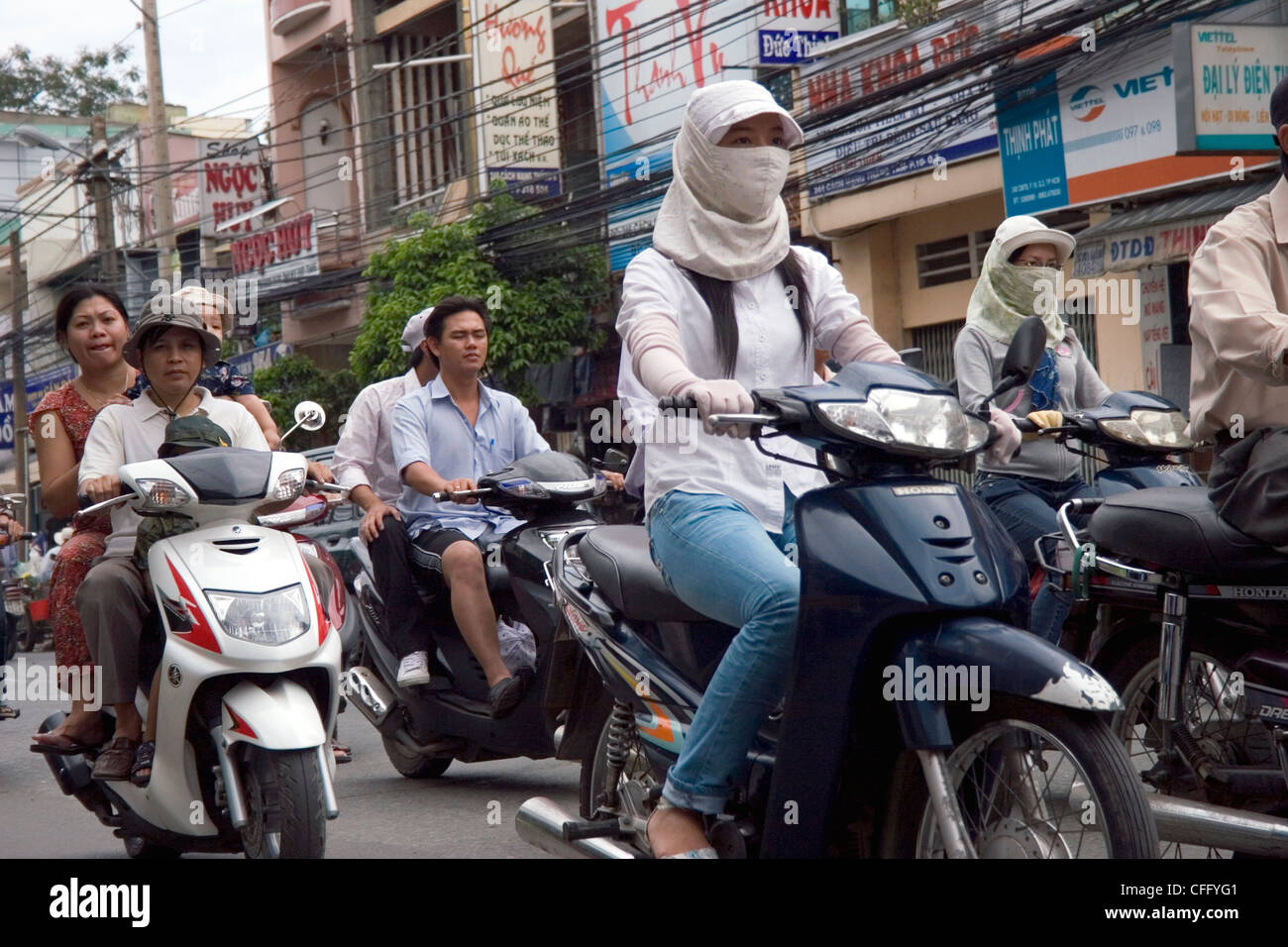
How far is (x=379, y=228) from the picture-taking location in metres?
26.7

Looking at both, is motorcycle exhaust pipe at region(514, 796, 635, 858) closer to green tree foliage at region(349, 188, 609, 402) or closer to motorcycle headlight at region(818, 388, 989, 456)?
motorcycle headlight at region(818, 388, 989, 456)

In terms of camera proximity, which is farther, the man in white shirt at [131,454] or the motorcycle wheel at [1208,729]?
the man in white shirt at [131,454]

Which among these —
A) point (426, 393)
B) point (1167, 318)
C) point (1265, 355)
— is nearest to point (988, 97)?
point (1167, 318)

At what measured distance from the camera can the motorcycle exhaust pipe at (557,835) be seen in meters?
3.54

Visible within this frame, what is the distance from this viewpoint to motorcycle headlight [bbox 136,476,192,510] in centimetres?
415

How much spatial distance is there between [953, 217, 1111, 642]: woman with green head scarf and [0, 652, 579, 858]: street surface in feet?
6.07

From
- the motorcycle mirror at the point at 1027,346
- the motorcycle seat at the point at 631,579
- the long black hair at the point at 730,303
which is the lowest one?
the motorcycle seat at the point at 631,579

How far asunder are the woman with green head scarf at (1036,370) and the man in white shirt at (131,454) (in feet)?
8.20

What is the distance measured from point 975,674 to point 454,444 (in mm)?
3801

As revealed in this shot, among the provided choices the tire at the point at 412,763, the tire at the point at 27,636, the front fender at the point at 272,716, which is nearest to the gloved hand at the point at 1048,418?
the front fender at the point at 272,716

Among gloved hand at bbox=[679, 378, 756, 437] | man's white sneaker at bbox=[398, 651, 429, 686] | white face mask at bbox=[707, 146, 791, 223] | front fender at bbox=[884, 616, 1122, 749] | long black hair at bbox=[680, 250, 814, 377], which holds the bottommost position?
man's white sneaker at bbox=[398, 651, 429, 686]

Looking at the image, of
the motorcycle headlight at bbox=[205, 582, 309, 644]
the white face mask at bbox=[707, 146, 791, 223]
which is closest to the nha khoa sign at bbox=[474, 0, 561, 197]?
the motorcycle headlight at bbox=[205, 582, 309, 644]

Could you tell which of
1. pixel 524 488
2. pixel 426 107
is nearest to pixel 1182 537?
pixel 524 488

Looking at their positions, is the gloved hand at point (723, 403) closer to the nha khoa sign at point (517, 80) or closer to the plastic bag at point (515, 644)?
the plastic bag at point (515, 644)
